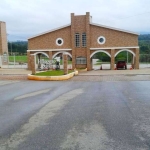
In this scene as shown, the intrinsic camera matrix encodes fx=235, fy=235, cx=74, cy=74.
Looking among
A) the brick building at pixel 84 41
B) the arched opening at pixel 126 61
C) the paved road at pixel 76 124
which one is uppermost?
the brick building at pixel 84 41

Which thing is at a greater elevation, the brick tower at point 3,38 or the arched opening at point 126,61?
the brick tower at point 3,38

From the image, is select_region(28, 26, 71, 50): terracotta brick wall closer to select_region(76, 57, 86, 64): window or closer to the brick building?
the brick building

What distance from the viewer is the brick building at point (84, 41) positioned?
3375 centimetres

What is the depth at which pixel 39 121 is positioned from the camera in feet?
23.9

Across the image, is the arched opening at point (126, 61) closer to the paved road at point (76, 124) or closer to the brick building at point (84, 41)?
the brick building at point (84, 41)

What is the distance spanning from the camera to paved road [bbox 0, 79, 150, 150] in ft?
17.7

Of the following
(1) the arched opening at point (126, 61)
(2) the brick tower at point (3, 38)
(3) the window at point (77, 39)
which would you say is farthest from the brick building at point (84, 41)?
(2) the brick tower at point (3, 38)

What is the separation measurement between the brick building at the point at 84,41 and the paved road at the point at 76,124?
24037 mm

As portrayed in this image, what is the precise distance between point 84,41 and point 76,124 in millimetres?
28975

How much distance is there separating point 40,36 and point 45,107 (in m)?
28.0

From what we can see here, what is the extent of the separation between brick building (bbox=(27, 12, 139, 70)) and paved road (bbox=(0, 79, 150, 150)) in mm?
24037

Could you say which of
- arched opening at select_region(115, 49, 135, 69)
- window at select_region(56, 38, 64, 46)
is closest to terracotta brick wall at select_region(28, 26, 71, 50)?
window at select_region(56, 38, 64, 46)

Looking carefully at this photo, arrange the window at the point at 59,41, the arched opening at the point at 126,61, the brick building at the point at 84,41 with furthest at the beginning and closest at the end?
the window at the point at 59,41 < the arched opening at the point at 126,61 < the brick building at the point at 84,41

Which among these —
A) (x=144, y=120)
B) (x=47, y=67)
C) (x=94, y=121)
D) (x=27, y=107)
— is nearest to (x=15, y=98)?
(x=27, y=107)
